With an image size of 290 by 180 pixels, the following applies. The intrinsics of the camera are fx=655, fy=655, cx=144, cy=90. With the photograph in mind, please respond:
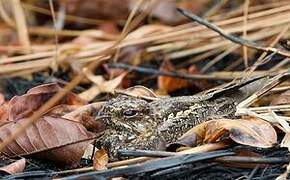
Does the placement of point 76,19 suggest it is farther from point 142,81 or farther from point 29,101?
point 29,101

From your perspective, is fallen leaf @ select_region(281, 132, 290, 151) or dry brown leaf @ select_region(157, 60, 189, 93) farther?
dry brown leaf @ select_region(157, 60, 189, 93)

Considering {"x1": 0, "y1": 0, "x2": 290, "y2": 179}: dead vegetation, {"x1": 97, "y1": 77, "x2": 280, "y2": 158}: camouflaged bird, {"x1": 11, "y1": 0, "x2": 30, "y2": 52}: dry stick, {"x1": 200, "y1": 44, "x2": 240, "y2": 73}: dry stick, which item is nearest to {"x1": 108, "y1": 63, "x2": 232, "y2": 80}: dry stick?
{"x1": 0, "y1": 0, "x2": 290, "y2": 179}: dead vegetation

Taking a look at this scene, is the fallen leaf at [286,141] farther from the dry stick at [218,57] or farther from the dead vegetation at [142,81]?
the dry stick at [218,57]

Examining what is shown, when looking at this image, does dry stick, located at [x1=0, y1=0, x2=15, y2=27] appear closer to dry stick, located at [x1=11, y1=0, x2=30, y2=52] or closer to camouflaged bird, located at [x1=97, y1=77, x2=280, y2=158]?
dry stick, located at [x1=11, y1=0, x2=30, y2=52]

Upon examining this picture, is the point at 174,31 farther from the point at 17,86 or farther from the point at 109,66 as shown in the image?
the point at 17,86

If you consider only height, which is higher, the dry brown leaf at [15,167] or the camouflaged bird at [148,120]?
the camouflaged bird at [148,120]

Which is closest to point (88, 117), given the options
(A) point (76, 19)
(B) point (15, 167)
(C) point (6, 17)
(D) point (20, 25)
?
(B) point (15, 167)

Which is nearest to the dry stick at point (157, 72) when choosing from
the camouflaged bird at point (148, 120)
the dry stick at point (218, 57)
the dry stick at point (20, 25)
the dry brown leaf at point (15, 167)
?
the dry stick at point (218, 57)
